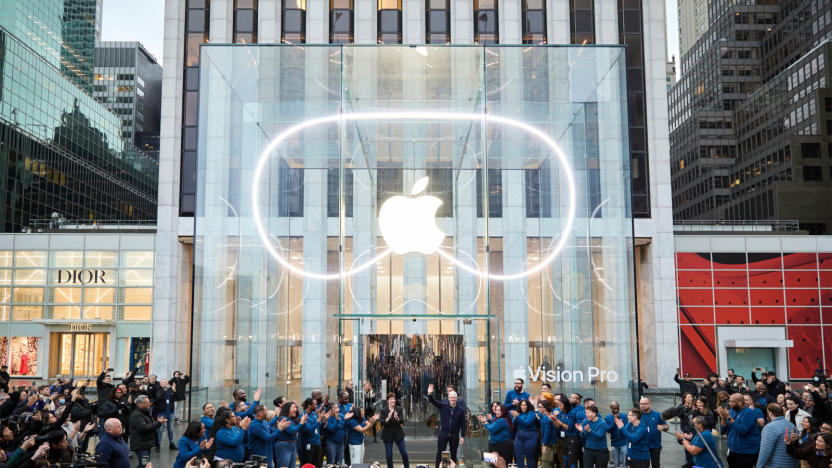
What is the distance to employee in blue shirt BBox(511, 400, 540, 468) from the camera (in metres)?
11.0

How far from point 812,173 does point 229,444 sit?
70.0 meters

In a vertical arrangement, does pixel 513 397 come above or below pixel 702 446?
above

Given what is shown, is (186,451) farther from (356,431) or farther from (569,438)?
(569,438)

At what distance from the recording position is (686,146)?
92.7 meters

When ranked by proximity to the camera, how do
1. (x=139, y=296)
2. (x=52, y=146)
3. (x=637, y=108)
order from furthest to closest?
(x=52, y=146)
(x=139, y=296)
(x=637, y=108)

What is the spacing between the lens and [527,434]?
436 inches

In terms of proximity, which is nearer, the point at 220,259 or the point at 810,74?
the point at 220,259

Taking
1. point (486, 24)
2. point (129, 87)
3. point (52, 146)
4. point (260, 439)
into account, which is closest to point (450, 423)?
point (260, 439)

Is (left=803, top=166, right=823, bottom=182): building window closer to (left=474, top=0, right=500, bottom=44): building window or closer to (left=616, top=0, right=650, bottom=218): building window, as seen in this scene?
(left=616, top=0, right=650, bottom=218): building window

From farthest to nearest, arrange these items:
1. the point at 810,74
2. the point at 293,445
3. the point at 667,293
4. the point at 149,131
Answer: the point at 149,131
the point at 810,74
the point at 667,293
the point at 293,445

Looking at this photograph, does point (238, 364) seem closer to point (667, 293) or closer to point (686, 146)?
point (667, 293)

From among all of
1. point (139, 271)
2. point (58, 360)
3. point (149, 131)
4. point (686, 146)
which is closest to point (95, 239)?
point (139, 271)

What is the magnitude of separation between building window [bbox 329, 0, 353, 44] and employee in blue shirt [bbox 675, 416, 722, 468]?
83.4 ft

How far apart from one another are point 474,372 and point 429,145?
16.6 ft
